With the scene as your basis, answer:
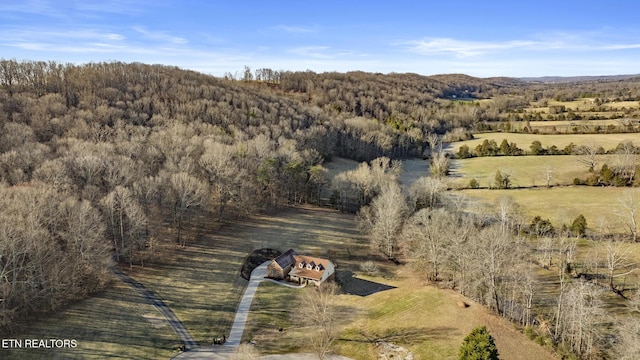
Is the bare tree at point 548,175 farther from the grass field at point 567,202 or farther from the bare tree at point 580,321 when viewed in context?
the bare tree at point 580,321

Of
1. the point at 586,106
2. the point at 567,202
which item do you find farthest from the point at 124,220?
the point at 586,106

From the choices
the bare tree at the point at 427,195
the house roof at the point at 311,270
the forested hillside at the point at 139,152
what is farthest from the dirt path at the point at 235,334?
the bare tree at the point at 427,195

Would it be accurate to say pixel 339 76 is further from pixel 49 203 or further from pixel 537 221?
pixel 49 203

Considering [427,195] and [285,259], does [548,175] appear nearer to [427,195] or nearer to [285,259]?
[427,195]

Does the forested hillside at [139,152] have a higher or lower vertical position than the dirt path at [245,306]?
higher

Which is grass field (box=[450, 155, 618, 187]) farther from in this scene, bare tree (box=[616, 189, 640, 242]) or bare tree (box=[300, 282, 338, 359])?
bare tree (box=[300, 282, 338, 359])

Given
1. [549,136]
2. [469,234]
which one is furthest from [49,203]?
[549,136]

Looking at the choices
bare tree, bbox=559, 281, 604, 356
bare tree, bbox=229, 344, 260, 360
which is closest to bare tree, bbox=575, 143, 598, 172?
bare tree, bbox=559, 281, 604, 356
